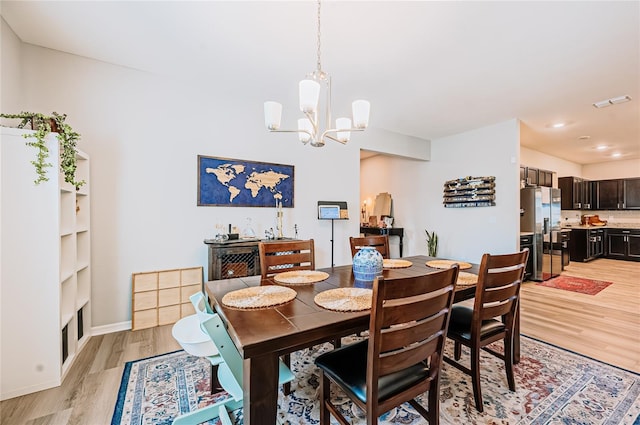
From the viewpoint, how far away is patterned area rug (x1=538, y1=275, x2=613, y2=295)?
4.36m

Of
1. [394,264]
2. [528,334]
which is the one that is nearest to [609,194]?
[528,334]

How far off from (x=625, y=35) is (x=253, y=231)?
13.2 feet

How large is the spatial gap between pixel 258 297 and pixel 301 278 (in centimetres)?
46

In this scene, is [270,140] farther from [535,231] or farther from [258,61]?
[535,231]

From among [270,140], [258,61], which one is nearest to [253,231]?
[270,140]

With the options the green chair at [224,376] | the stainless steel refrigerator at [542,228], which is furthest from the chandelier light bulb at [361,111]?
the stainless steel refrigerator at [542,228]

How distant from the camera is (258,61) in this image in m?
2.74

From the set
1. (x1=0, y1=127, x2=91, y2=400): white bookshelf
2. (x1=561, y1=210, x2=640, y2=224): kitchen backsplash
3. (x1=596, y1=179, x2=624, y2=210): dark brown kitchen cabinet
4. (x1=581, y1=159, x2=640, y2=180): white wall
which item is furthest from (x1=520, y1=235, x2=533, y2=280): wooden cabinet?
(x1=0, y1=127, x2=91, y2=400): white bookshelf

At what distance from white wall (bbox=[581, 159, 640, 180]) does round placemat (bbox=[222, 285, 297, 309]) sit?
33.8ft

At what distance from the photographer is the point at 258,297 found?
1.50 m

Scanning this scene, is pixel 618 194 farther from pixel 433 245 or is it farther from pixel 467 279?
pixel 467 279

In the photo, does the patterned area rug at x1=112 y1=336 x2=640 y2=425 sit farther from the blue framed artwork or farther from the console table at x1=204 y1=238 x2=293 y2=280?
the blue framed artwork

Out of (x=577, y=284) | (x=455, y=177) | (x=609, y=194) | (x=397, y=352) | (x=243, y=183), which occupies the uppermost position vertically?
(x=455, y=177)

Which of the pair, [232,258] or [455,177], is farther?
[455,177]
